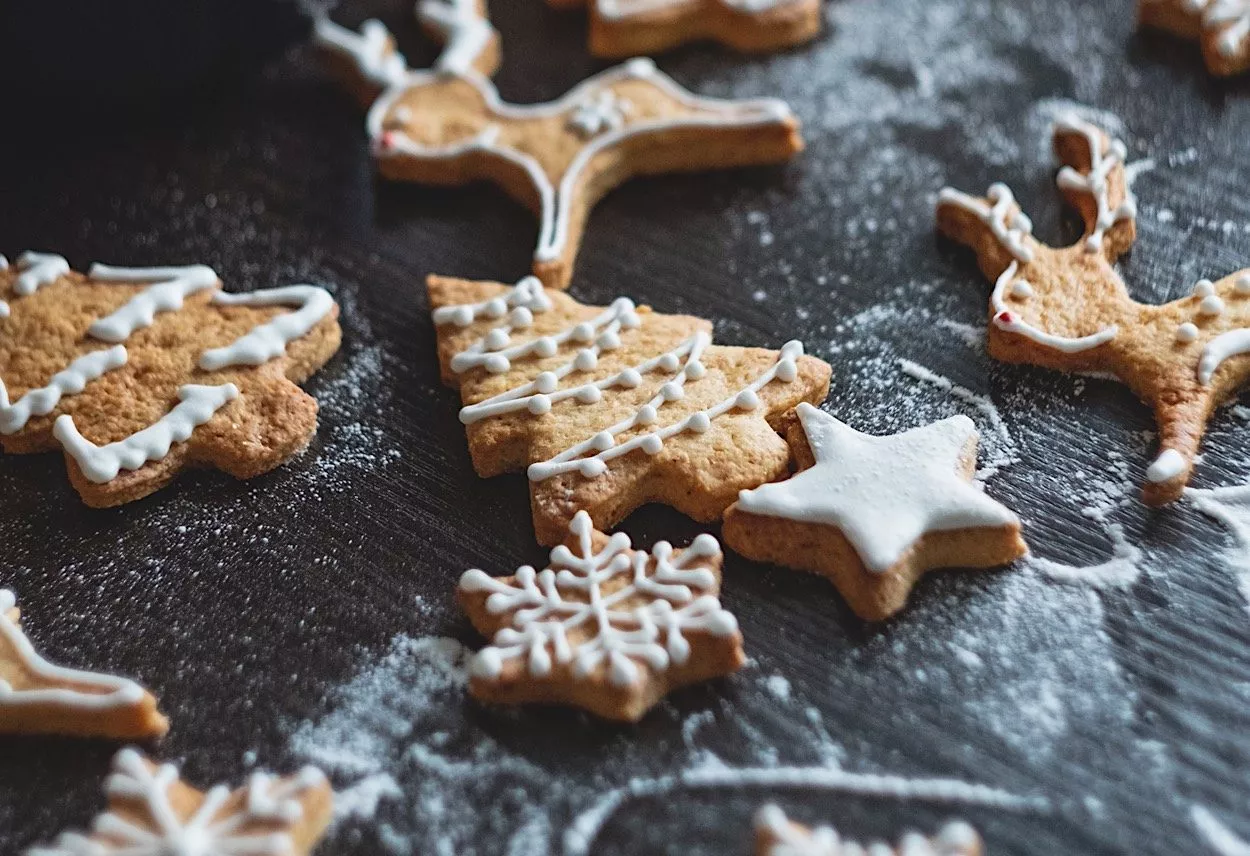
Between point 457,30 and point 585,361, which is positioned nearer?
point 585,361

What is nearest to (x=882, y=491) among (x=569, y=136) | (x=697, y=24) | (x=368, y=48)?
(x=569, y=136)

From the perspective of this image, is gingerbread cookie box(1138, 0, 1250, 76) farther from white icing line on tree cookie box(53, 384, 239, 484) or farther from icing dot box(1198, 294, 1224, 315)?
white icing line on tree cookie box(53, 384, 239, 484)

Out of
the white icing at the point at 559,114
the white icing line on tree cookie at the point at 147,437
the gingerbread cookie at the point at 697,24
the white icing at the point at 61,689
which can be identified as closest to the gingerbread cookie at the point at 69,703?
the white icing at the point at 61,689

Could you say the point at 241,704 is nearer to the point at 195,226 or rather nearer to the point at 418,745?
the point at 418,745

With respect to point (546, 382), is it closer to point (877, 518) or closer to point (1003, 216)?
point (877, 518)

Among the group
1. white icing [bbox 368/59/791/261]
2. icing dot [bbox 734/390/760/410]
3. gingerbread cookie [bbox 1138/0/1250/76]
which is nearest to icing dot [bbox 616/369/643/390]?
icing dot [bbox 734/390/760/410]
